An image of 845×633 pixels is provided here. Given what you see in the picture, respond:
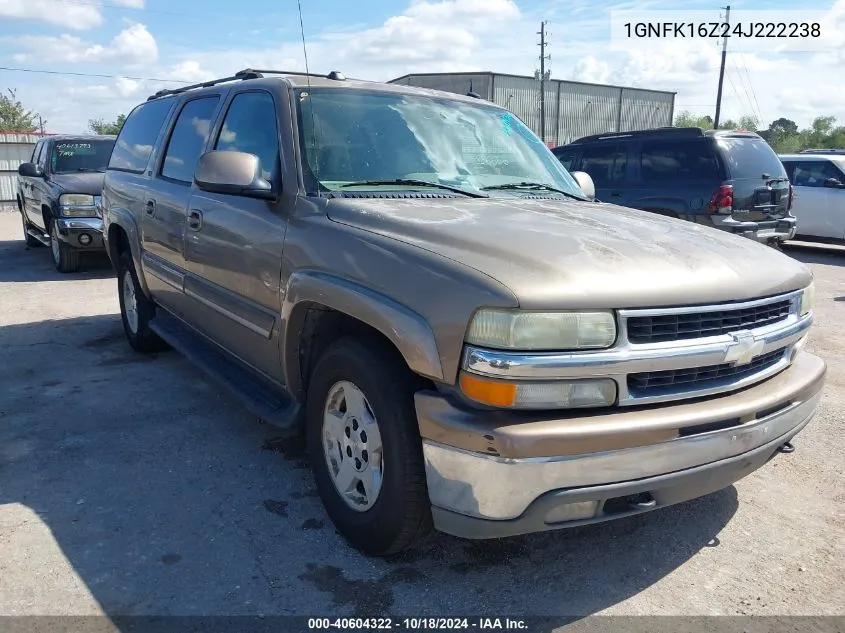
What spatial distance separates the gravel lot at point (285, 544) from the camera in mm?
2670

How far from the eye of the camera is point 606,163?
10562 mm

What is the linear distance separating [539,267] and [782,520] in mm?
1885

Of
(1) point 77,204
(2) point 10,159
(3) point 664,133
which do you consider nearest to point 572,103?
(2) point 10,159

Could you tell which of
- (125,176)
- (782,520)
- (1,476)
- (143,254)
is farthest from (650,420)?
(125,176)

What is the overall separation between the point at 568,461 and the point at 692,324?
680 millimetres

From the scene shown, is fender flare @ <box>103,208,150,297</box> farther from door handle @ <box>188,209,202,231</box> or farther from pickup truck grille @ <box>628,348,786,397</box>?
pickup truck grille @ <box>628,348,786,397</box>

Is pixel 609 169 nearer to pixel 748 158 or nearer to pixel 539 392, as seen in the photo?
pixel 748 158

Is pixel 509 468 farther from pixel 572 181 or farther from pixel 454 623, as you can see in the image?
pixel 572 181

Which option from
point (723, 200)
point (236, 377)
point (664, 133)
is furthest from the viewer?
point (664, 133)

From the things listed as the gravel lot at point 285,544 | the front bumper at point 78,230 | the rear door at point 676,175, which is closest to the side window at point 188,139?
the gravel lot at point 285,544

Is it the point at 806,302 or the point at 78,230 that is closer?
the point at 806,302

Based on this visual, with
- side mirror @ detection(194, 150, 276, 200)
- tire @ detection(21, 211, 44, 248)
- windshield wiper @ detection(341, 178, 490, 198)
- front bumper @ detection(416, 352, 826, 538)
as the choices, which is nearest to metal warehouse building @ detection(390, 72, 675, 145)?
tire @ detection(21, 211, 44, 248)

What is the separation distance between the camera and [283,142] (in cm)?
342

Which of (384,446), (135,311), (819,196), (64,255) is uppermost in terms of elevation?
(384,446)
